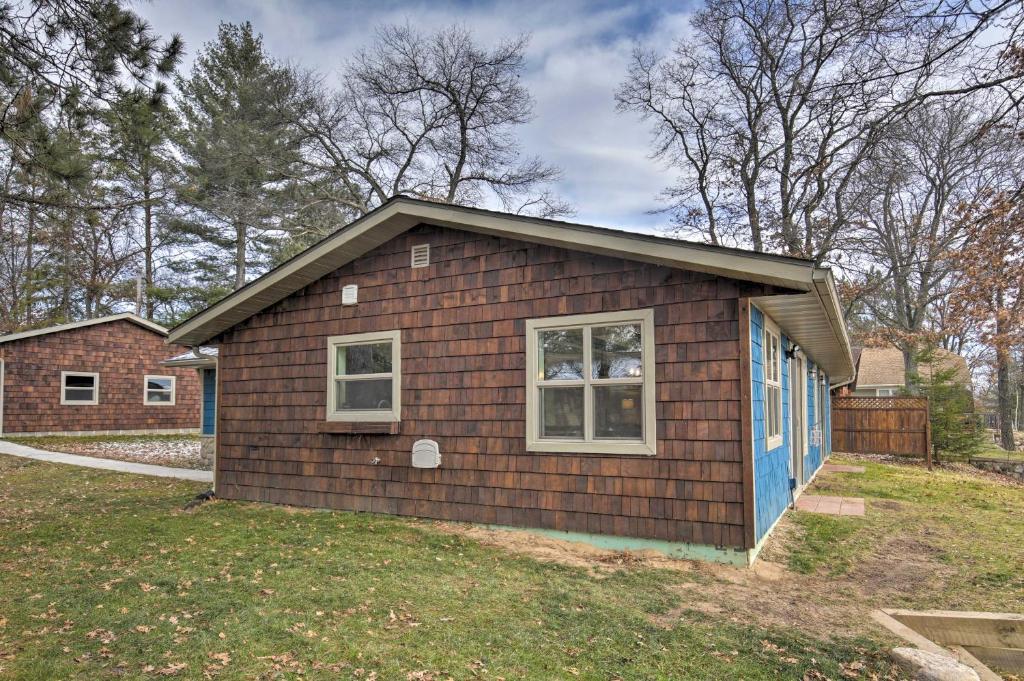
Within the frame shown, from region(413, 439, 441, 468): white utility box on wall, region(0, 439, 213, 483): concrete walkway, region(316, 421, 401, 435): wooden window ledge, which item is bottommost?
region(0, 439, 213, 483): concrete walkway

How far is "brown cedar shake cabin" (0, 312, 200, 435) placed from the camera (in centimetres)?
1791

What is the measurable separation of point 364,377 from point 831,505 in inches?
251

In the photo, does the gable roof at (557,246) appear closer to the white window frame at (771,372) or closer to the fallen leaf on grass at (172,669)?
the white window frame at (771,372)

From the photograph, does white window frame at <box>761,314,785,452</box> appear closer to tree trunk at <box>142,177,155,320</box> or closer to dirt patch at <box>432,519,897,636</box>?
dirt patch at <box>432,519,897,636</box>

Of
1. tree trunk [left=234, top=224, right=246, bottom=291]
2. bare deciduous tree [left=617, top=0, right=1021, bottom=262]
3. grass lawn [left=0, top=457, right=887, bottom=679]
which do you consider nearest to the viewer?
grass lawn [left=0, top=457, right=887, bottom=679]

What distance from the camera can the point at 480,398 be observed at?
6.59 metres

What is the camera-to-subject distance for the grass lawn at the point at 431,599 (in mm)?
3463

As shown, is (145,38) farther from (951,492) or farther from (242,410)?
(951,492)

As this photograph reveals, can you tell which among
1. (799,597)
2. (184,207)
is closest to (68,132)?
(799,597)

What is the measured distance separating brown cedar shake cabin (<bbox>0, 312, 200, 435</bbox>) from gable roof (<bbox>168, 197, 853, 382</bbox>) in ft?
42.4

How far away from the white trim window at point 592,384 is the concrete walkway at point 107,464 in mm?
6880

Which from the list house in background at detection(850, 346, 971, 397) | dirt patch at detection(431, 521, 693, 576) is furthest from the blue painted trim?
house in background at detection(850, 346, 971, 397)

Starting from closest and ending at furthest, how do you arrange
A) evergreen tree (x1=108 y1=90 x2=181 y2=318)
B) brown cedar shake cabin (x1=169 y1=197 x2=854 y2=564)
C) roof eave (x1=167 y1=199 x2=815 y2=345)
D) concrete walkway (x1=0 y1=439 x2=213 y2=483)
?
roof eave (x1=167 y1=199 x2=815 y2=345), brown cedar shake cabin (x1=169 y1=197 x2=854 y2=564), concrete walkway (x1=0 y1=439 x2=213 y2=483), evergreen tree (x1=108 y1=90 x2=181 y2=318)

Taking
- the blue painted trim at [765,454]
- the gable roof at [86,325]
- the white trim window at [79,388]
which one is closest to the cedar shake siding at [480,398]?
the blue painted trim at [765,454]
